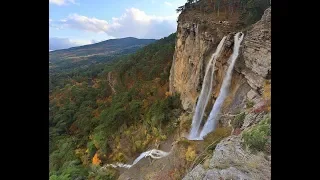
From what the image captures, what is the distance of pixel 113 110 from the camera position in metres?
3.21

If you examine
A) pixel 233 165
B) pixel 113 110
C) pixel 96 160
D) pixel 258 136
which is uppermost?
pixel 113 110

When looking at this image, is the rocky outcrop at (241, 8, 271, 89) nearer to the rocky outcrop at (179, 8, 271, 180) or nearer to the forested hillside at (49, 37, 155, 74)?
the rocky outcrop at (179, 8, 271, 180)

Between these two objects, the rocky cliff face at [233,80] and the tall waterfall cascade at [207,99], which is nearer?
the rocky cliff face at [233,80]

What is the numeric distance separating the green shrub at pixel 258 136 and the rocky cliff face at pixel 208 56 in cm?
68

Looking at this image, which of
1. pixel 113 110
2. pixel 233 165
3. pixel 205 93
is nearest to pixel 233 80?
pixel 205 93

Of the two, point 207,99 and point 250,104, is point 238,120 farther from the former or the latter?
point 207,99

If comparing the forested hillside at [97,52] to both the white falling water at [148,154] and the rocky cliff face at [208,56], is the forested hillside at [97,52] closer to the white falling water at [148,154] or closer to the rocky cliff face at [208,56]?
the rocky cliff face at [208,56]

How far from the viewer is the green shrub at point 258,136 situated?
7.25ft

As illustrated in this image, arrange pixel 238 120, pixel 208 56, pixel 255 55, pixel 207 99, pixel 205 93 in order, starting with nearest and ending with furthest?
pixel 238 120
pixel 255 55
pixel 207 99
pixel 205 93
pixel 208 56

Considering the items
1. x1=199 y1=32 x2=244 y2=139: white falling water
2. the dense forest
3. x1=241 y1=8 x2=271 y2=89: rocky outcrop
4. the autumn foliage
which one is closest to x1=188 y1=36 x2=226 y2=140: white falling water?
x1=199 y1=32 x2=244 y2=139: white falling water

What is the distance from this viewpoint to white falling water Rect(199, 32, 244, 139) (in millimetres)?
3191

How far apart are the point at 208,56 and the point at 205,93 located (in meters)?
0.54

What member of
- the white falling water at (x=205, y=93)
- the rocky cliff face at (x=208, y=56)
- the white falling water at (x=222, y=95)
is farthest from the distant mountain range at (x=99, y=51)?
the white falling water at (x=222, y=95)
